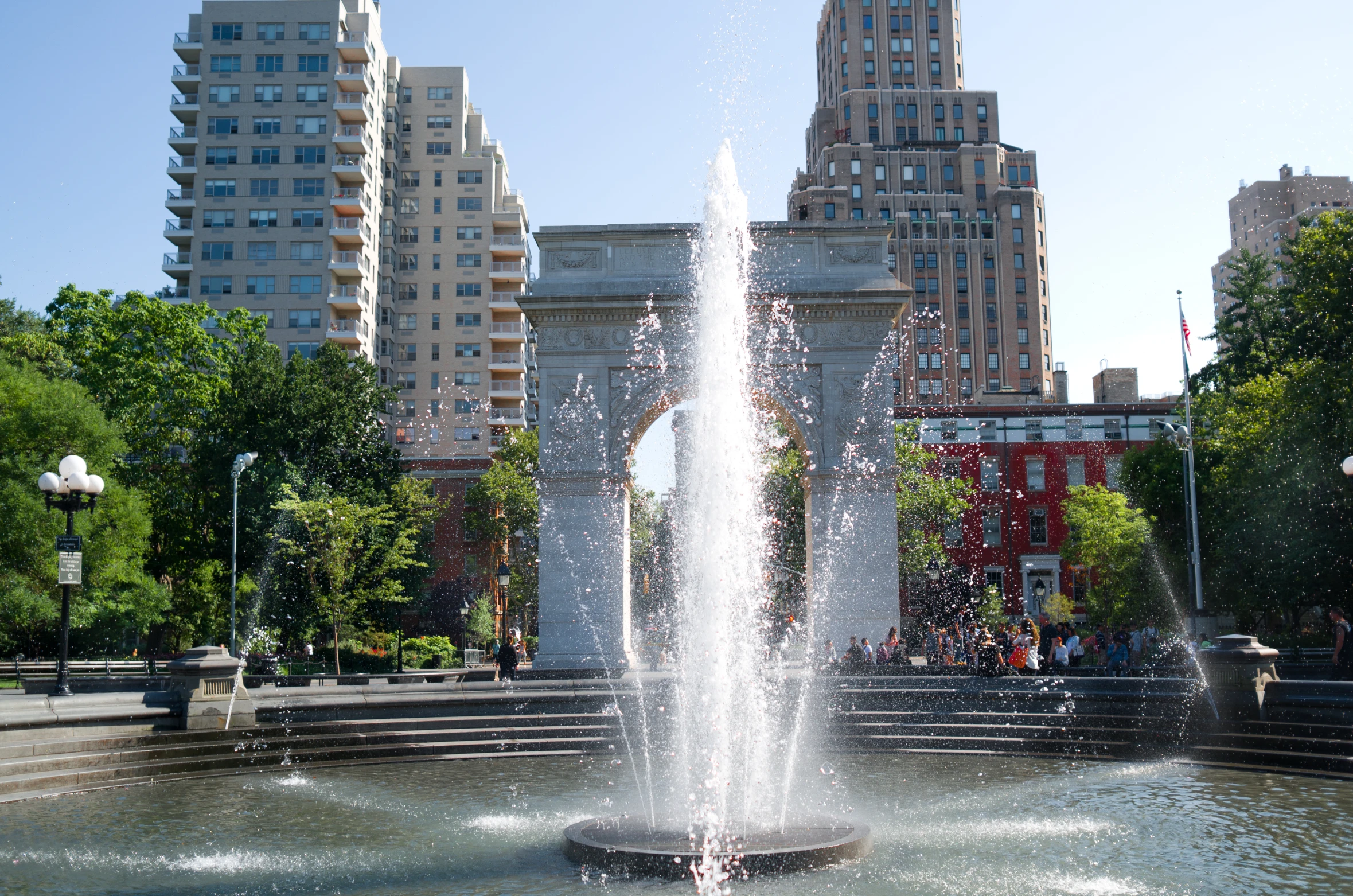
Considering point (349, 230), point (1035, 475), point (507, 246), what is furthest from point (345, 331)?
point (1035, 475)

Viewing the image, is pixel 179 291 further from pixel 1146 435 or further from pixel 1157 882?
pixel 1157 882

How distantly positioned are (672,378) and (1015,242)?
223ft

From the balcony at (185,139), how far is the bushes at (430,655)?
122 ft

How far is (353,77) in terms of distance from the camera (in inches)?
2485

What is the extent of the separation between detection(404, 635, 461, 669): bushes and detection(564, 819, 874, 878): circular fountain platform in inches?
1123

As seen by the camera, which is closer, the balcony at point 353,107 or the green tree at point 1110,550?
the green tree at point 1110,550

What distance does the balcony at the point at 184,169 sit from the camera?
207ft

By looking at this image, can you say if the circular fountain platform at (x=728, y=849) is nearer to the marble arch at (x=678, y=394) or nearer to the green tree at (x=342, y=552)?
the marble arch at (x=678, y=394)

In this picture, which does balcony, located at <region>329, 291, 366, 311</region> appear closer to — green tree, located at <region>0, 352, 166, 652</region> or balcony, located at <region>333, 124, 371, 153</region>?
balcony, located at <region>333, 124, 371, 153</region>

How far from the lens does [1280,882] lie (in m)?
8.92

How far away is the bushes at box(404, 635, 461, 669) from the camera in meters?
38.5

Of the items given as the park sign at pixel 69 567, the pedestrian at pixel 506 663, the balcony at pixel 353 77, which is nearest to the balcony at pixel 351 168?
the balcony at pixel 353 77

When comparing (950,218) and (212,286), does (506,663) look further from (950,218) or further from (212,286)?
(950,218)

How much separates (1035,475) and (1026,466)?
0.67 m
